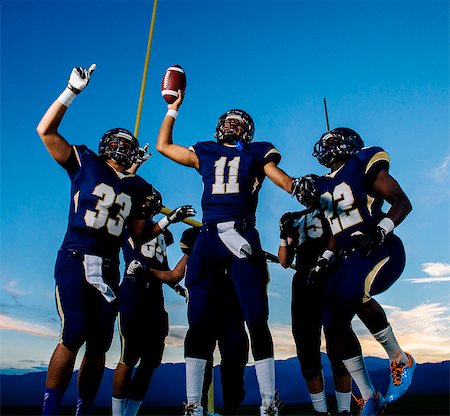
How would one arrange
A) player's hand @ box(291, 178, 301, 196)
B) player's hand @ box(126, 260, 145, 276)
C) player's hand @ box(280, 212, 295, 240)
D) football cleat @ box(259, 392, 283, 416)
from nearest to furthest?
football cleat @ box(259, 392, 283, 416)
player's hand @ box(291, 178, 301, 196)
player's hand @ box(280, 212, 295, 240)
player's hand @ box(126, 260, 145, 276)

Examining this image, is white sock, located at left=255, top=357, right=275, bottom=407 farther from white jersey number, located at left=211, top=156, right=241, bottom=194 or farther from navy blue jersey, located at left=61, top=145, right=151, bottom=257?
navy blue jersey, located at left=61, top=145, right=151, bottom=257

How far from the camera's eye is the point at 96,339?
3865 mm

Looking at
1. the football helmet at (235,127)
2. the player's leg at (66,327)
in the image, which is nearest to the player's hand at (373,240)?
the football helmet at (235,127)

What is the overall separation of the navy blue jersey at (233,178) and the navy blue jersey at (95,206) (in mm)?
652

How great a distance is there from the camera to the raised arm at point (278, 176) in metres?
3.83

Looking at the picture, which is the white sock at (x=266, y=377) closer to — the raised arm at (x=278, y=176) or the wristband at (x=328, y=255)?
the raised arm at (x=278, y=176)

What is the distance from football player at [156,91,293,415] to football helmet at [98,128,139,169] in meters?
0.26

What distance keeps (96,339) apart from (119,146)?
152 cm

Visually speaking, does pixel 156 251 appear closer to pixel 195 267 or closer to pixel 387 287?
pixel 195 267

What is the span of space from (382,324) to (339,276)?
1.54ft

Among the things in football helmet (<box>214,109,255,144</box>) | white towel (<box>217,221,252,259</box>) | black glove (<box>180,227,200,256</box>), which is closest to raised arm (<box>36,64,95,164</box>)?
football helmet (<box>214,109,255,144</box>)

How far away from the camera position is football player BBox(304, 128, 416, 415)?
3889 millimetres

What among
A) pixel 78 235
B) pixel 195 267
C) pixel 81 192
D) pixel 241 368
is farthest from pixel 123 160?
pixel 241 368

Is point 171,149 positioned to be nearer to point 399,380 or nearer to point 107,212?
point 107,212
